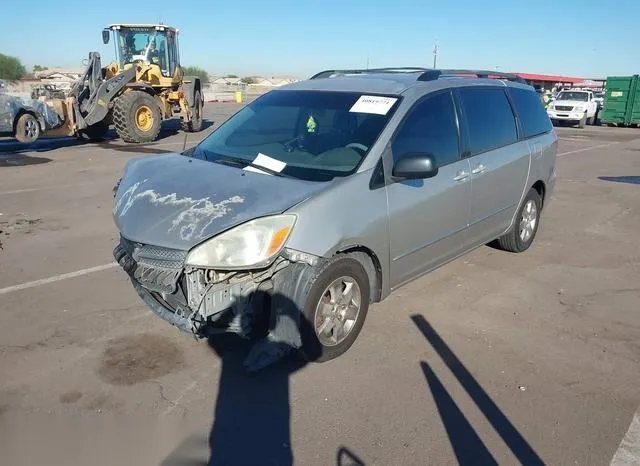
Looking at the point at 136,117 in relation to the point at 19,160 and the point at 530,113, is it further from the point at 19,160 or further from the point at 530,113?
the point at 530,113

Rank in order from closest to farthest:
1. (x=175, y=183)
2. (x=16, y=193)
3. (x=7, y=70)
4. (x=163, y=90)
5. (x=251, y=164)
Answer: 1. (x=175, y=183)
2. (x=251, y=164)
3. (x=16, y=193)
4. (x=163, y=90)
5. (x=7, y=70)

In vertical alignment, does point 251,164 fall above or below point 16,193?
above

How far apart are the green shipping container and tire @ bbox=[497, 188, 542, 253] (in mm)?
26400

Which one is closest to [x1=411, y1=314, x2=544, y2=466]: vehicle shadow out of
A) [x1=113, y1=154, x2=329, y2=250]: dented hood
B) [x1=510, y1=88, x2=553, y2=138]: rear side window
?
[x1=113, y1=154, x2=329, y2=250]: dented hood

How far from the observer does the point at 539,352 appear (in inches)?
153

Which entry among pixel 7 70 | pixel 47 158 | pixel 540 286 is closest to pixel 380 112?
pixel 540 286

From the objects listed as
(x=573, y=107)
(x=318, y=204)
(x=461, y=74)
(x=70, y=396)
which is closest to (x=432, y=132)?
(x=461, y=74)

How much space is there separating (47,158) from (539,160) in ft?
37.0

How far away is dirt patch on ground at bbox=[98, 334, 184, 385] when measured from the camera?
347 cm

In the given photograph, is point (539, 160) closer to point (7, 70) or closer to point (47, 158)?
point (47, 158)

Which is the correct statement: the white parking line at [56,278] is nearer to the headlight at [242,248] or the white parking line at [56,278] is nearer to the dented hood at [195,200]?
the dented hood at [195,200]

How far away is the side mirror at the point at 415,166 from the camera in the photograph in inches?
149

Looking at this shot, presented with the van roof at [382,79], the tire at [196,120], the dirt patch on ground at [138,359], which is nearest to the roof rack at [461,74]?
the van roof at [382,79]

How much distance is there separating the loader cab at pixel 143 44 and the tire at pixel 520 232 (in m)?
14.2
